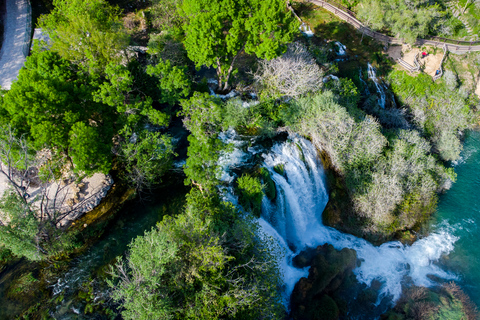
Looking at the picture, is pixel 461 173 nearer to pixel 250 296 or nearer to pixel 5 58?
pixel 250 296

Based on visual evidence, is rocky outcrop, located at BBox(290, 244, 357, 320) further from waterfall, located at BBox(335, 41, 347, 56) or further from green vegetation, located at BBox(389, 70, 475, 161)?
waterfall, located at BBox(335, 41, 347, 56)

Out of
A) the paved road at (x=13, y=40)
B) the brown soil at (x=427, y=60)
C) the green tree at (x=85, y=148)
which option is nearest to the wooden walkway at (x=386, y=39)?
the brown soil at (x=427, y=60)

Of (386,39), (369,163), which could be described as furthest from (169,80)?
(386,39)

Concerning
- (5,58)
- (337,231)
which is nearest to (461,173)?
A: (337,231)

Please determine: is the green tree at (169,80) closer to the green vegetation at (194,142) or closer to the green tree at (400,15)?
the green vegetation at (194,142)

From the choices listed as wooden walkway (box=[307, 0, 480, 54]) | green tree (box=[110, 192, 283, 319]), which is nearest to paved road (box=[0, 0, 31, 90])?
green tree (box=[110, 192, 283, 319])

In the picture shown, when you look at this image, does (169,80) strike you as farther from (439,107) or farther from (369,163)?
(439,107)
